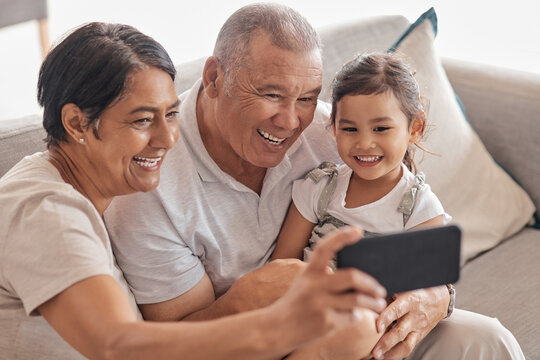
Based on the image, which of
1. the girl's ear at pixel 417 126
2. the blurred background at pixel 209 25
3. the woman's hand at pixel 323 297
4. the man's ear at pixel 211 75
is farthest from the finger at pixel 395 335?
the blurred background at pixel 209 25

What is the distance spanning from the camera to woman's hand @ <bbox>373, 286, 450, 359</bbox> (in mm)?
1536

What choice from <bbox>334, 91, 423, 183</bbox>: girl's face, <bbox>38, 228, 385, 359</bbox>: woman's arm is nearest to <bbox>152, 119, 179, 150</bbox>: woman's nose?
<bbox>38, 228, 385, 359</bbox>: woman's arm

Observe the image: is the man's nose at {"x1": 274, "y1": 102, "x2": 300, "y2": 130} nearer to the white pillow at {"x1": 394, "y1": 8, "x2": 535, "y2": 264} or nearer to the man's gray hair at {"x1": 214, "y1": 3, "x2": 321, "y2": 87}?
the man's gray hair at {"x1": 214, "y1": 3, "x2": 321, "y2": 87}

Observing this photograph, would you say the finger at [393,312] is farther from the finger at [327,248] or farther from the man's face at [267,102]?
the finger at [327,248]

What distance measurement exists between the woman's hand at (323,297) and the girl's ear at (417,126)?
2.47ft

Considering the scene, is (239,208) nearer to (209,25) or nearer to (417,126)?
(417,126)

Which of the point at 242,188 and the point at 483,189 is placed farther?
the point at 483,189

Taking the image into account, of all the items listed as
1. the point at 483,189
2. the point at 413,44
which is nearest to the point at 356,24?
the point at 413,44

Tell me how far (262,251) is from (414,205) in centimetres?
38

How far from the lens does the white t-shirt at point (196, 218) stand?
1.56 metres

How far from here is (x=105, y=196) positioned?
1.46 m

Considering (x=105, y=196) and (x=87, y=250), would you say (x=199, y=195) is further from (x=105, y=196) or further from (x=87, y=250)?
(x=87, y=250)

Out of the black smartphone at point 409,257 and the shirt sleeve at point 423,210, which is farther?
the shirt sleeve at point 423,210

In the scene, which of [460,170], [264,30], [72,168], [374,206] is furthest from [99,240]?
[460,170]
